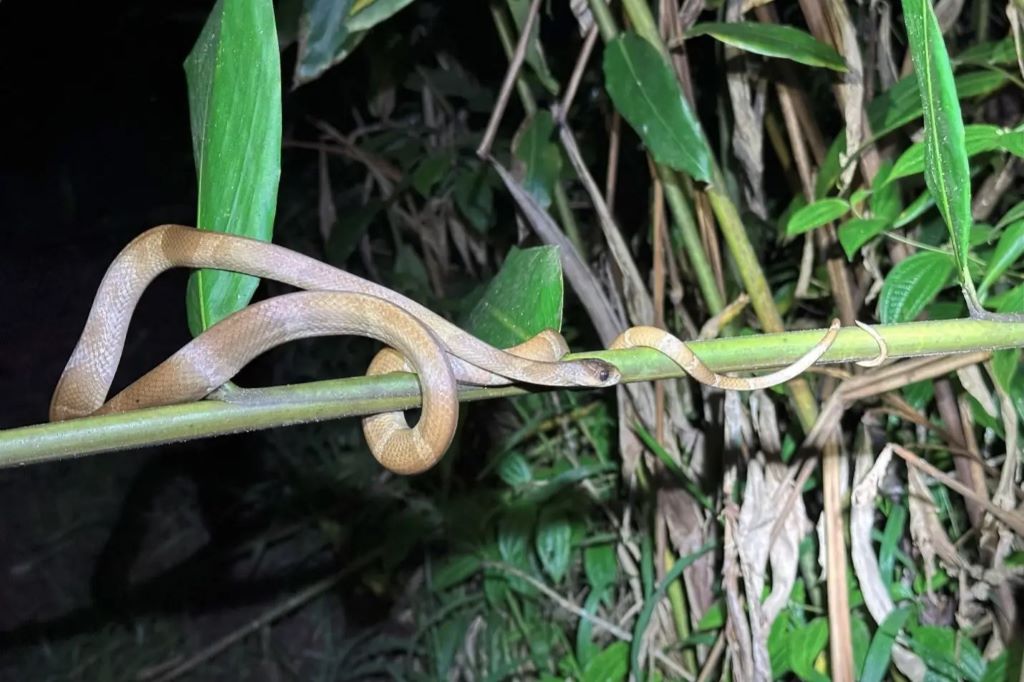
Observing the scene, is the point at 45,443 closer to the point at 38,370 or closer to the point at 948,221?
the point at 948,221

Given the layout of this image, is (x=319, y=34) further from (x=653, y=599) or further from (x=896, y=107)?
(x=653, y=599)

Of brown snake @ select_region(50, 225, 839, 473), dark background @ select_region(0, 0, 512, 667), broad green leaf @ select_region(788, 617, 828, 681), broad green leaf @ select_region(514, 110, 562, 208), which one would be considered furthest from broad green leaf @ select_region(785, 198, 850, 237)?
dark background @ select_region(0, 0, 512, 667)

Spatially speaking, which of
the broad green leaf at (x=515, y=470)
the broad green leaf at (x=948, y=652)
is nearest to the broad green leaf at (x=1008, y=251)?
the broad green leaf at (x=948, y=652)

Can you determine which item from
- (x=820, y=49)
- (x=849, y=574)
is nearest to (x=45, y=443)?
(x=820, y=49)

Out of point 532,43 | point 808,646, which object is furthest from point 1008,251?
point 532,43

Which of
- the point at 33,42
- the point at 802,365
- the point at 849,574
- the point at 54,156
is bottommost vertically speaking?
the point at 849,574

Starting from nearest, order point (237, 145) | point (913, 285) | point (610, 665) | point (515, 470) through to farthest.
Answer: point (237, 145)
point (913, 285)
point (610, 665)
point (515, 470)

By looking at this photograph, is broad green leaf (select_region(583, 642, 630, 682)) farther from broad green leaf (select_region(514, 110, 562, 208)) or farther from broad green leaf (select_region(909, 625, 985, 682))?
broad green leaf (select_region(514, 110, 562, 208))
